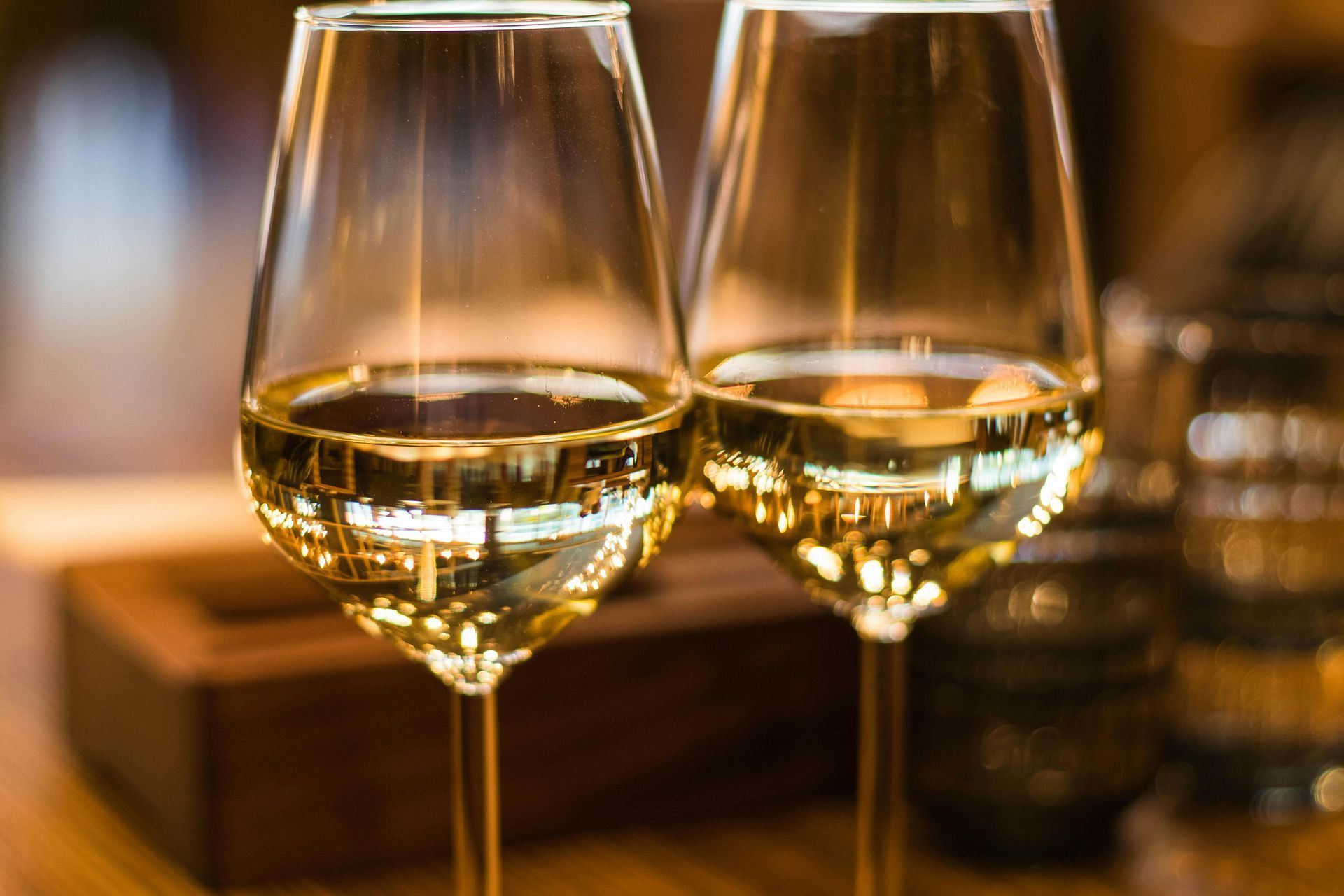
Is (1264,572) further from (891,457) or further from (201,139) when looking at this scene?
(201,139)

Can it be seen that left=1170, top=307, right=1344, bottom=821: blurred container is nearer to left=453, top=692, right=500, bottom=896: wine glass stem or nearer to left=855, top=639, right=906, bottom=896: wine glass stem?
left=855, top=639, right=906, bottom=896: wine glass stem

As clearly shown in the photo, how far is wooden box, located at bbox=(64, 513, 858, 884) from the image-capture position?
555 millimetres

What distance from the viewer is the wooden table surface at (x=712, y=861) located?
56cm

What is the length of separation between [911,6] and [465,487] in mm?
189

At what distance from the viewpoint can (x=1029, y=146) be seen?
46 centimetres

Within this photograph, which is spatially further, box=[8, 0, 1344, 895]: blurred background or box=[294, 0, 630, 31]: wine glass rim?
box=[8, 0, 1344, 895]: blurred background

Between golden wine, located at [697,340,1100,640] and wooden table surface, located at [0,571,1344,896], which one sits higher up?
golden wine, located at [697,340,1100,640]

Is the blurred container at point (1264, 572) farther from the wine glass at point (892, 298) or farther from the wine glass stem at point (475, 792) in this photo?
the wine glass stem at point (475, 792)

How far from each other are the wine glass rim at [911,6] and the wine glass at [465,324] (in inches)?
2.8

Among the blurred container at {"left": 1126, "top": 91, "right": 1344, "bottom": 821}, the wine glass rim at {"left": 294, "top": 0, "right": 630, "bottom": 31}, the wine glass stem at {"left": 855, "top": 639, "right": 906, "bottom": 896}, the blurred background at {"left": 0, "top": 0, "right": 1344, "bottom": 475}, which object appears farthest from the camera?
the blurred background at {"left": 0, "top": 0, "right": 1344, "bottom": 475}

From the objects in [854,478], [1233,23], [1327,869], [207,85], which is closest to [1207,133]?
[1233,23]

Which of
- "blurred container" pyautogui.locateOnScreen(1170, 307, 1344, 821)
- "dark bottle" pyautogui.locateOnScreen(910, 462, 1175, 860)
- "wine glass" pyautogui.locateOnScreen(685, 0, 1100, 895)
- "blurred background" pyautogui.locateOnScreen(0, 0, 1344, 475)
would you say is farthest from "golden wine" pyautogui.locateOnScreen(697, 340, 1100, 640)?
"blurred background" pyautogui.locateOnScreen(0, 0, 1344, 475)

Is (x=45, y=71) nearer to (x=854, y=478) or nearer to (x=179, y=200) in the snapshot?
(x=179, y=200)

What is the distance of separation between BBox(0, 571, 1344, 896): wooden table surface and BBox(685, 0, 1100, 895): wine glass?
0.11m
